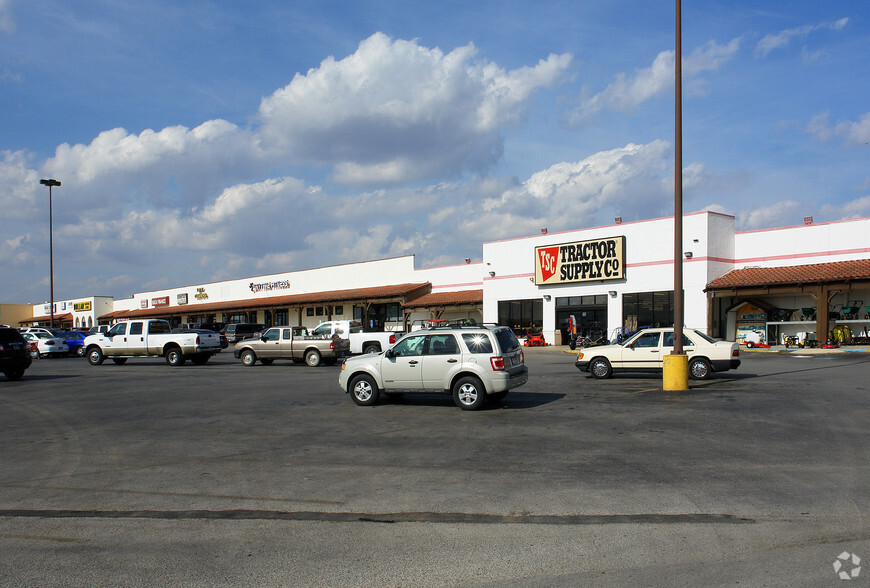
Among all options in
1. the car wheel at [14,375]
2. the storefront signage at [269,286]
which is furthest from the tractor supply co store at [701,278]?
the storefront signage at [269,286]

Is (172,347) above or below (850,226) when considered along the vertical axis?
below

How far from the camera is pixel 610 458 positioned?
8875 mm

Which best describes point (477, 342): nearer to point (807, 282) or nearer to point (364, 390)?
point (364, 390)

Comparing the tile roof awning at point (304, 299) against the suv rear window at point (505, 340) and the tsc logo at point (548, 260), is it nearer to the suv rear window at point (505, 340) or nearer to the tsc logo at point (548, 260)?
the tsc logo at point (548, 260)

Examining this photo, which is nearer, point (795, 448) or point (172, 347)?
point (795, 448)

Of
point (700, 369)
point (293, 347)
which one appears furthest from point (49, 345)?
point (700, 369)

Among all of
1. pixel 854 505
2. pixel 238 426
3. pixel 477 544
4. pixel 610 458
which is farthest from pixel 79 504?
pixel 854 505

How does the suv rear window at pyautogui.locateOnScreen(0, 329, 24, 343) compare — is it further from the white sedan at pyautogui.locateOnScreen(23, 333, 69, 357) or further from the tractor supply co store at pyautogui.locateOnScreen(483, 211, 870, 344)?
the tractor supply co store at pyautogui.locateOnScreen(483, 211, 870, 344)

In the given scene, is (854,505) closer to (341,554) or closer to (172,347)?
(341,554)

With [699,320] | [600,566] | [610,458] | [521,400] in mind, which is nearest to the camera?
[600,566]

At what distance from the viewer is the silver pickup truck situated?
27.8 metres

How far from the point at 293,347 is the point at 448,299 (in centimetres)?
2177

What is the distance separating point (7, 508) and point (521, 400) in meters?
10.4

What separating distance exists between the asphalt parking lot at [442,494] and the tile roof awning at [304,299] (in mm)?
37716
